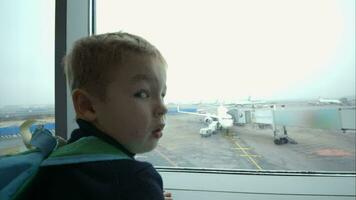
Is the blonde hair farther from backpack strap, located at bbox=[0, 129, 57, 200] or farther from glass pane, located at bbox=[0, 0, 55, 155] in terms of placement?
glass pane, located at bbox=[0, 0, 55, 155]

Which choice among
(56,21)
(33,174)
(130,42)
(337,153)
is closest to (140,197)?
(33,174)

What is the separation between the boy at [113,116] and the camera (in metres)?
0.52

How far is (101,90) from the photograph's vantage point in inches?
24.0

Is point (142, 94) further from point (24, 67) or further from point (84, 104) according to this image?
point (24, 67)

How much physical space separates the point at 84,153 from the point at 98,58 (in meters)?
0.20

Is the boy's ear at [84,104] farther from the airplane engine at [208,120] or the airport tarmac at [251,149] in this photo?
the airplane engine at [208,120]

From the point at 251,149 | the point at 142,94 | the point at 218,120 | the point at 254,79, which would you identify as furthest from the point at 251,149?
the point at 142,94

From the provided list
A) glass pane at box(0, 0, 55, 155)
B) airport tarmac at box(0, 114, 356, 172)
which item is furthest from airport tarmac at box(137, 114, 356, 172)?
glass pane at box(0, 0, 55, 155)

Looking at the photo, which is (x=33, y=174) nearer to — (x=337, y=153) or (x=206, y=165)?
(x=206, y=165)

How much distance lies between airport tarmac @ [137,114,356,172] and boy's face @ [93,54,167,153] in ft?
2.32

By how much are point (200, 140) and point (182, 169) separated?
16 centimetres

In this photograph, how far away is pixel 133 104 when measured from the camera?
0.61 m

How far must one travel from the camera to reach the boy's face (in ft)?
1.99

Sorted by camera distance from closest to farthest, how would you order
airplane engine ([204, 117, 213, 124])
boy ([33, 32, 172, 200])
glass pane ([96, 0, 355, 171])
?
boy ([33, 32, 172, 200])
glass pane ([96, 0, 355, 171])
airplane engine ([204, 117, 213, 124])
